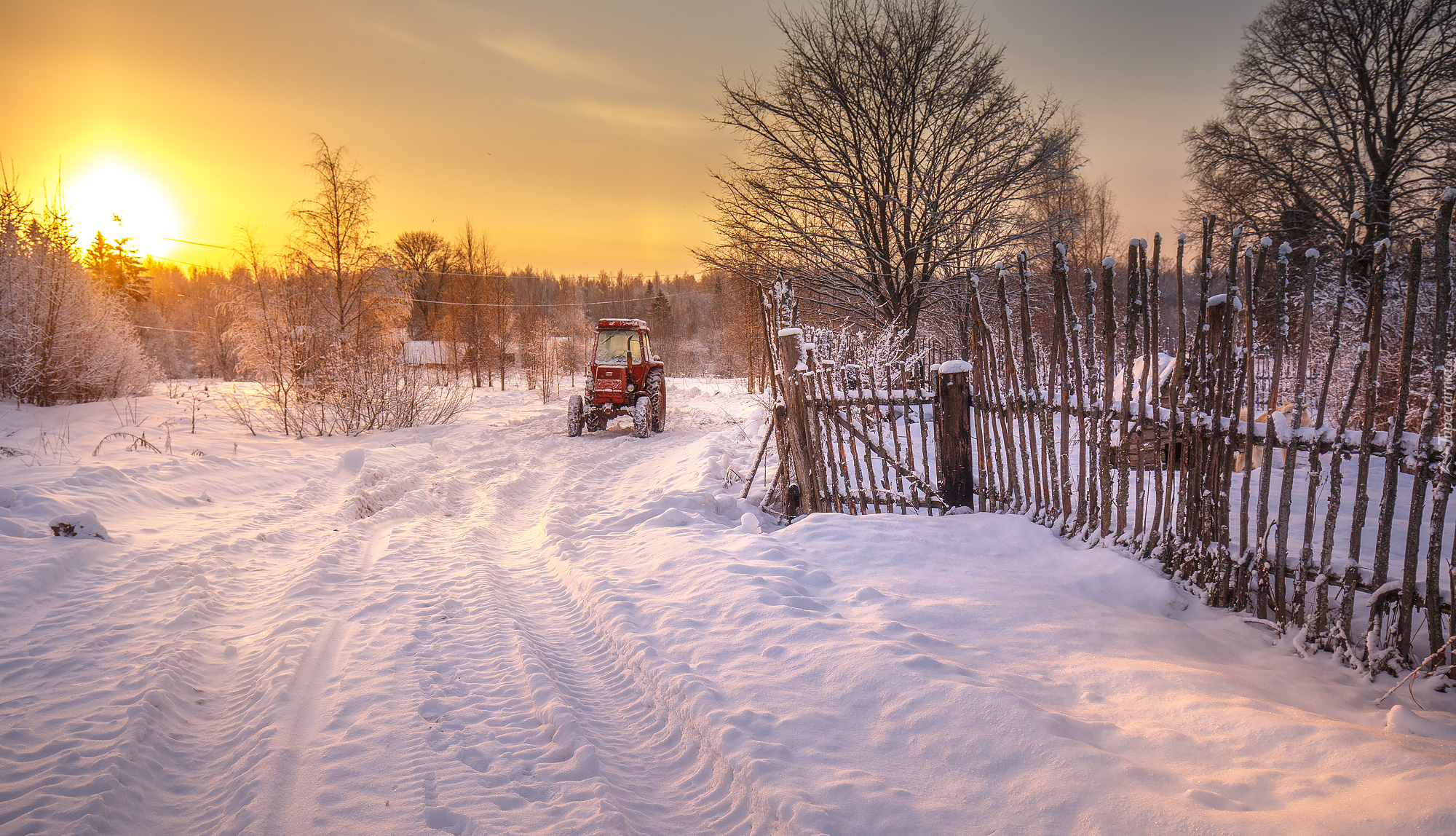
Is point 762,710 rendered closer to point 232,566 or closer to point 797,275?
point 232,566

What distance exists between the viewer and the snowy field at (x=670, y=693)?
2213 millimetres

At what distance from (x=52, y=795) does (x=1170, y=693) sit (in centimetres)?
470

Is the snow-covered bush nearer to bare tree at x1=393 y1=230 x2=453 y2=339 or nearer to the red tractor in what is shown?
the red tractor

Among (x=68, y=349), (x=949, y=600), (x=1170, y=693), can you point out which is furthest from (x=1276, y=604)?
(x=68, y=349)

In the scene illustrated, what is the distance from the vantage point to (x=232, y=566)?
16.6 ft

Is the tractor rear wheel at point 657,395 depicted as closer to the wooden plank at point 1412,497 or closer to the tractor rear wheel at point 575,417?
the tractor rear wheel at point 575,417

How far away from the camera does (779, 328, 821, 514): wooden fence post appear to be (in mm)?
6199

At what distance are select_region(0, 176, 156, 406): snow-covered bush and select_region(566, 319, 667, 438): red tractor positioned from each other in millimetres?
10381

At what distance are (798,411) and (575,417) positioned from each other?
29.5 ft

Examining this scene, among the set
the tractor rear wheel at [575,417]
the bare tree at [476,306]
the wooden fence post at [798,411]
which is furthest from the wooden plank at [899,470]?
the bare tree at [476,306]

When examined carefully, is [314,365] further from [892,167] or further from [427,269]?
[427,269]

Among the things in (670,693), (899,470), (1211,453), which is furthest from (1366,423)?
(670,693)

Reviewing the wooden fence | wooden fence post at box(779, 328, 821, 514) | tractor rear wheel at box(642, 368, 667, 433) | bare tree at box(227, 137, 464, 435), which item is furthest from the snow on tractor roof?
wooden fence post at box(779, 328, 821, 514)

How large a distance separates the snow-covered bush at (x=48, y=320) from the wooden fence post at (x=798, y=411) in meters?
15.6
